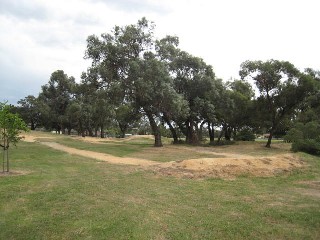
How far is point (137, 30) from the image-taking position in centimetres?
3097

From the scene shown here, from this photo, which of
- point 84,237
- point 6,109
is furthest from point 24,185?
point 84,237

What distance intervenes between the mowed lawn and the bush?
35.2m

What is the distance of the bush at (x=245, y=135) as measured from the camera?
4941 cm

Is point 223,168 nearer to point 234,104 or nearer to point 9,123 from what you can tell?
point 9,123

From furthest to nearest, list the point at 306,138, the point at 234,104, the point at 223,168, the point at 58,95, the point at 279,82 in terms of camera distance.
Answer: the point at 58,95, the point at 234,104, the point at 279,82, the point at 306,138, the point at 223,168

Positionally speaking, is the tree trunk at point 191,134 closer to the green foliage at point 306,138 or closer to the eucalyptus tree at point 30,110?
the green foliage at point 306,138

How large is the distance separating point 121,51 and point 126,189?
2062 centimetres

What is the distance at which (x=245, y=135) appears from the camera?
49469 mm

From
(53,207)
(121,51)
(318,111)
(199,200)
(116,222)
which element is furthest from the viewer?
(318,111)

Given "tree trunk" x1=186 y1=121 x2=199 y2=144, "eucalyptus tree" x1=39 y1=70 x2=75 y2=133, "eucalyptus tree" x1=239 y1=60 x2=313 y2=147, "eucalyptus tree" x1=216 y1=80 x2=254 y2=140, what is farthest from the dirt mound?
"eucalyptus tree" x1=39 y1=70 x2=75 y2=133

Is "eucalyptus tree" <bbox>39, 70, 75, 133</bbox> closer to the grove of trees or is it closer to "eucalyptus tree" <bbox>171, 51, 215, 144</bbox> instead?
the grove of trees

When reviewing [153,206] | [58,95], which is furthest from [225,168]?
[58,95]

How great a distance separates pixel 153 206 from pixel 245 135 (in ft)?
137

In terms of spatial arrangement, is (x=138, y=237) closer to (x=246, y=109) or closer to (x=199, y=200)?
(x=199, y=200)
